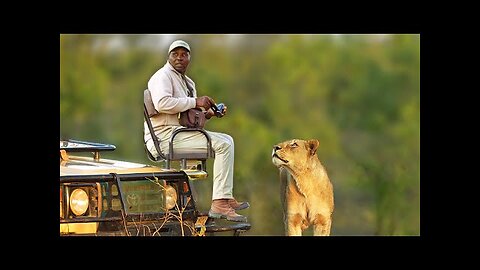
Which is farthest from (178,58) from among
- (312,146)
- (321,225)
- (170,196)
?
(321,225)

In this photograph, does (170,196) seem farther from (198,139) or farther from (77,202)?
(77,202)

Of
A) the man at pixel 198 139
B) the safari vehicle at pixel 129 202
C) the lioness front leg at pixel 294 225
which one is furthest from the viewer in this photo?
the lioness front leg at pixel 294 225

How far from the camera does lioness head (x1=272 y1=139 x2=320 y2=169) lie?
1242cm

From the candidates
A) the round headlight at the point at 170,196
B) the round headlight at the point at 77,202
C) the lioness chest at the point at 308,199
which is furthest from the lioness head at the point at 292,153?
the round headlight at the point at 77,202

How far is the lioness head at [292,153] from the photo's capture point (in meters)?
12.4

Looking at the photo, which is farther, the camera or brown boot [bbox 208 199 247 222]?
the camera

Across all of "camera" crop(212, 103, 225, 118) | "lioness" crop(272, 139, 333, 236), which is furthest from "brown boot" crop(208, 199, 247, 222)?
"lioness" crop(272, 139, 333, 236)

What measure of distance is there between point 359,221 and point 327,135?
16.2ft

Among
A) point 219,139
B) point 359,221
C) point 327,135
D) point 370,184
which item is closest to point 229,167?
point 219,139

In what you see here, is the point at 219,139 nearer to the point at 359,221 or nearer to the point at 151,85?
the point at 151,85

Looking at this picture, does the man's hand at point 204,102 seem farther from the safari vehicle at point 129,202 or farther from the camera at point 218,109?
the safari vehicle at point 129,202

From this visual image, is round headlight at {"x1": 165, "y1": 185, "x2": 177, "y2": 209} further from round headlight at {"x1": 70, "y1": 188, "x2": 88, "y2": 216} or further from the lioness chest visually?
the lioness chest

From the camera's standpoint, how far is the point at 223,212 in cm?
1119

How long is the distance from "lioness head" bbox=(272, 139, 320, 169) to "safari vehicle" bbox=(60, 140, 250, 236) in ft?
4.21
